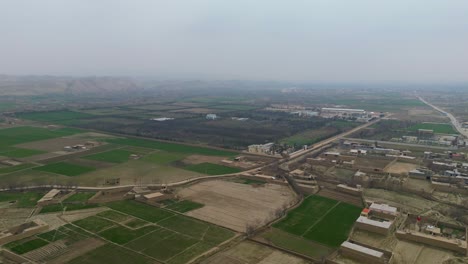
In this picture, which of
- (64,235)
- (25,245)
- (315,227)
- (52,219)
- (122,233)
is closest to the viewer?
(25,245)

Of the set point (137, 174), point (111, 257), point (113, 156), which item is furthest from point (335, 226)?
point (113, 156)

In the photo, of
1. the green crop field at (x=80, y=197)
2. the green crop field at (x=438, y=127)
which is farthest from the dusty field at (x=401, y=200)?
the green crop field at (x=438, y=127)

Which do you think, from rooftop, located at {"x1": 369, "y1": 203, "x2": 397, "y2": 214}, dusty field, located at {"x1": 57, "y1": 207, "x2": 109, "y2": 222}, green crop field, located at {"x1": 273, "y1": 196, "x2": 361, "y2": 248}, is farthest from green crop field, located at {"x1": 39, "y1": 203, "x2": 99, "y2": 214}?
rooftop, located at {"x1": 369, "y1": 203, "x2": 397, "y2": 214}

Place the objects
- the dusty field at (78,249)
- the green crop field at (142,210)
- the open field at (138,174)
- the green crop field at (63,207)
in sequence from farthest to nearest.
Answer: the open field at (138,174) → the green crop field at (63,207) → the green crop field at (142,210) → the dusty field at (78,249)

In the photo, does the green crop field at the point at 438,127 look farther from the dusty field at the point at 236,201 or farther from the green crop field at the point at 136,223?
the green crop field at the point at 136,223

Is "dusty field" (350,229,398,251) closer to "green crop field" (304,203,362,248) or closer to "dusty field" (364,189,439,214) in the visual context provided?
"green crop field" (304,203,362,248)

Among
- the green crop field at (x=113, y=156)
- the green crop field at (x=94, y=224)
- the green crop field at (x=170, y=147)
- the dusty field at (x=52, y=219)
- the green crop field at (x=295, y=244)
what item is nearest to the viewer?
the green crop field at (x=295, y=244)

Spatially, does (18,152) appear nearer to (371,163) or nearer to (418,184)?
(371,163)
